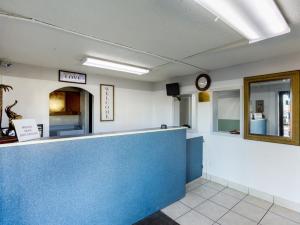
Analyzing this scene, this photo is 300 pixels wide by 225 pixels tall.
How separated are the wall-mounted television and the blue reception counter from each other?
1836 millimetres

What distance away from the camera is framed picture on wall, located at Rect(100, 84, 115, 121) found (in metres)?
4.19

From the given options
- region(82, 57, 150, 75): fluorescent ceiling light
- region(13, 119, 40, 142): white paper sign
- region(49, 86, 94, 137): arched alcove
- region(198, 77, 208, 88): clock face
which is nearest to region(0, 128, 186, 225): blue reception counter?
region(13, 119, 40, 142): white paper sign

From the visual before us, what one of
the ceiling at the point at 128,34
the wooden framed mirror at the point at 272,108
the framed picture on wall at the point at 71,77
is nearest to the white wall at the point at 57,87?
the framed picture on wall at the point at 71,77

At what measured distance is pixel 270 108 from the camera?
11.3ft

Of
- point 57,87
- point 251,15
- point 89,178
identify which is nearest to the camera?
point 251,15

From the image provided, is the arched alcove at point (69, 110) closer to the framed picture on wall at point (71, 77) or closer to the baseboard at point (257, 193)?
the framed picture on wall at point (71, 77)

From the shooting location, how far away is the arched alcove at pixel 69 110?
5.13 meters

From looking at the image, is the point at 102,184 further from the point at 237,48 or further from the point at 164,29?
the point at 237,48

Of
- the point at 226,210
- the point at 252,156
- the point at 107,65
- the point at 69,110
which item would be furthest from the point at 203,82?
the point at 69,110

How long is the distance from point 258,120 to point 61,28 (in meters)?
3.59

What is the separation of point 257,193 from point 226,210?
845mm

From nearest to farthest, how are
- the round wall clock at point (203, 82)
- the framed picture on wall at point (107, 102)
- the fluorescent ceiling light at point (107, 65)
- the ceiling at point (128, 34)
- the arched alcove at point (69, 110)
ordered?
the ceiling at point (128, 34) → the fluorescent ceiling light at point (107, 65) → the round wall clock at point (203, 82) → the framed picture on wall at point (107, 102) → the arched alcove at point (69, 110)

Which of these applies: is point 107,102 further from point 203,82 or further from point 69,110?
point 203,82

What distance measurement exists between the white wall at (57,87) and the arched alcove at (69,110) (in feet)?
3.61
